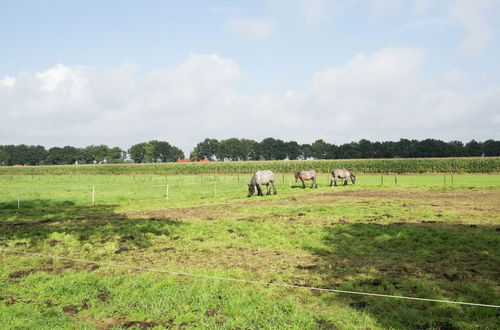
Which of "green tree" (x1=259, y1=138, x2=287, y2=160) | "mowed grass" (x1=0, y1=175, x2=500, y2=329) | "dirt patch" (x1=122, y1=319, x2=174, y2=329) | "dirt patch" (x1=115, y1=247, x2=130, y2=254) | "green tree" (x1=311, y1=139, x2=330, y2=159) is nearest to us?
"dirt patch" (x1=122, y1=319, x2=174, y2=329)

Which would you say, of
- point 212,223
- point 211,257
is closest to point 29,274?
point 211,257

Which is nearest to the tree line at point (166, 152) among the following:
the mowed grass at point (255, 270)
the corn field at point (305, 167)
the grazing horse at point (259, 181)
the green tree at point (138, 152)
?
the green tree at point (138, 152)

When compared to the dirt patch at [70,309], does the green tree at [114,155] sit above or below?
above

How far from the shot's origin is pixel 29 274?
788 centimetres

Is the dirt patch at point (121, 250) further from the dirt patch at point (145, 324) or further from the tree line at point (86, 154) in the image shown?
the tree line at point (86, 154)

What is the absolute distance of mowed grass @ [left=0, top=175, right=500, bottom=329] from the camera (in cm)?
563

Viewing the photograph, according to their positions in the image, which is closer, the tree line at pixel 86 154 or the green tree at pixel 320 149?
the green tree at pixel 320 149

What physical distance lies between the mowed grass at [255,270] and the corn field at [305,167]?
162ft

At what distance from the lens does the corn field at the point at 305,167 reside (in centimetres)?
5761

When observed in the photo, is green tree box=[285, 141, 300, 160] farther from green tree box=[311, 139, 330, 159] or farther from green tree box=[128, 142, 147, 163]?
green tree box=[128, 142, 147, 163]

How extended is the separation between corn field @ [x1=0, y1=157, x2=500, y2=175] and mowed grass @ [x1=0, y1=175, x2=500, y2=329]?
162 ft

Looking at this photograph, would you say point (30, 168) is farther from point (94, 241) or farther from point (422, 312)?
point (422, 312)

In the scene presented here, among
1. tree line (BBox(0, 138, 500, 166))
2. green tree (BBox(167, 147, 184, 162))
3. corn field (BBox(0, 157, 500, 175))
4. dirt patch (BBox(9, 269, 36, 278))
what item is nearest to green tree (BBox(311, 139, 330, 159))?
tree line (BBox(0, 138, 500, 166))

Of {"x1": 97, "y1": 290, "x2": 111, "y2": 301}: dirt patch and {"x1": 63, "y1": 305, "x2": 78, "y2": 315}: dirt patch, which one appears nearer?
{"x1": 63, "y1": 305, "x2": 78, "y2": 315}: dirt patch
